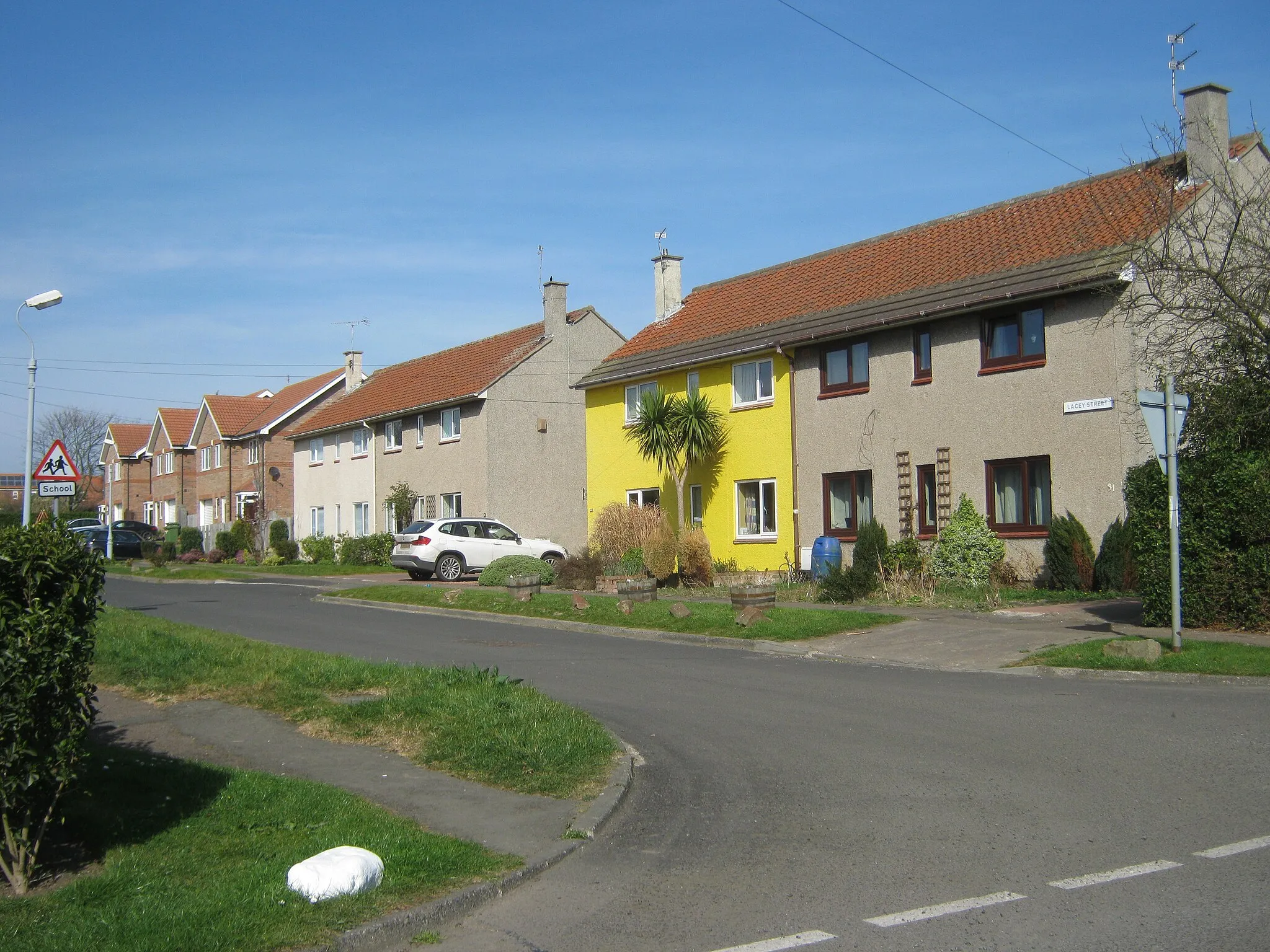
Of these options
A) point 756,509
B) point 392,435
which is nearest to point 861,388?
point 756,509

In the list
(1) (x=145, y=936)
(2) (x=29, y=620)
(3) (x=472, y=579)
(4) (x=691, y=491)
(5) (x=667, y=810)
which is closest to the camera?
(1) (x=145, y=936)

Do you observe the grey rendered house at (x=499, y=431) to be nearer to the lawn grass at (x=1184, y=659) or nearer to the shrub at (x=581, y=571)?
the shrub at (x=581, y=571)

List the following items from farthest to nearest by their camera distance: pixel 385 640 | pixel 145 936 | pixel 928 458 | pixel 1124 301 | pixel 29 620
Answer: pixel 928 458
pixel 1124 301
pixel 385 640
pixel 29 620
pixel 145 936

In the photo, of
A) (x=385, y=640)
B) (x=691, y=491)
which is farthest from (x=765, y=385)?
(x=385, y=640)

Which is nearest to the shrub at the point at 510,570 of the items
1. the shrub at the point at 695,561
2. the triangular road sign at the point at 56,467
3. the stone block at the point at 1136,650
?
the shrub at the point at 695,561

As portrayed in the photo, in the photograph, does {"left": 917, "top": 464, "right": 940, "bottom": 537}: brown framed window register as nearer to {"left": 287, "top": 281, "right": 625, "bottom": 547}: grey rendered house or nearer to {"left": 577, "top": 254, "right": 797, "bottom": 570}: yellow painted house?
{"left": 577, "top": 254, "right": 797, "bottom": 570}: yellow painted house

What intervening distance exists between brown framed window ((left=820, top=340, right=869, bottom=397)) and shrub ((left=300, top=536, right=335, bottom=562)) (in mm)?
25551

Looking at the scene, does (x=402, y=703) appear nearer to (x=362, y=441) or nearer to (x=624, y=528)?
(x=624, y=528)

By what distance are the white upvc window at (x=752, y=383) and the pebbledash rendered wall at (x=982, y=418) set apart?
117cm

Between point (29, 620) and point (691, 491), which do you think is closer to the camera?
point (29, 620)

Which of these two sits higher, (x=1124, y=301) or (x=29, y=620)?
(x=1124, y=301)

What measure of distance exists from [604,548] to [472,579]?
5.60 metres

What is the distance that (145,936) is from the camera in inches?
195

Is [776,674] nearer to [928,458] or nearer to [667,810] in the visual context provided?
[667,810]
